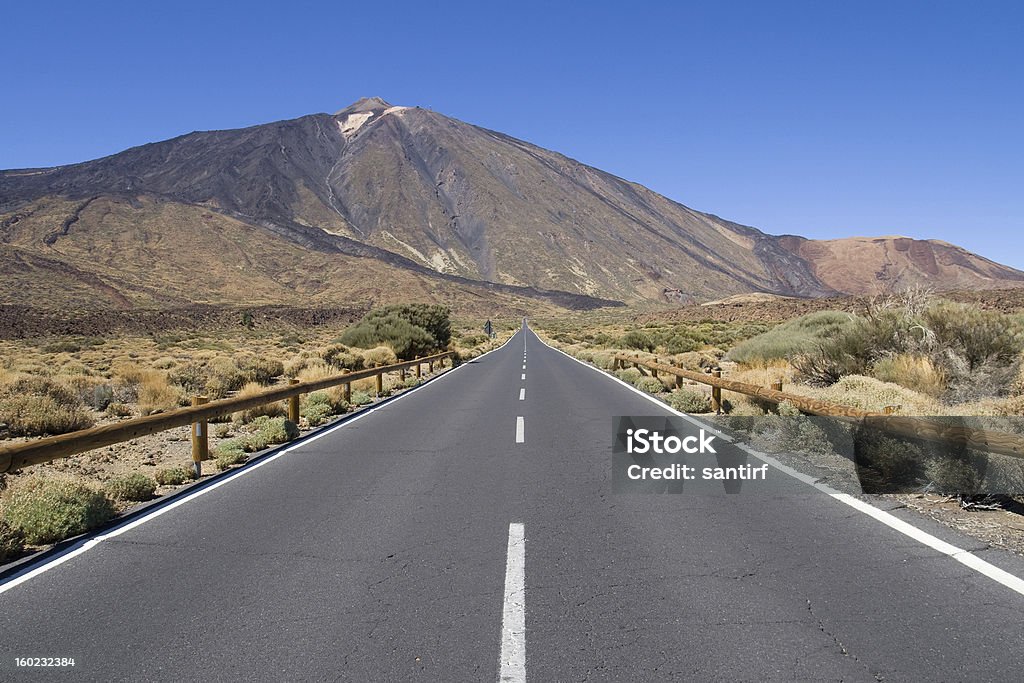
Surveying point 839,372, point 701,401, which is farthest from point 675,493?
point 839,372

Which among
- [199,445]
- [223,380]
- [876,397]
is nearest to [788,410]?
[876,397]

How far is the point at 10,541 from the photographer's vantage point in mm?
5402

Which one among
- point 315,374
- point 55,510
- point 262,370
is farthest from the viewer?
point 262,370

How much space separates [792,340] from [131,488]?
64.4ft

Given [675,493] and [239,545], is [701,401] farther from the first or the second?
[239,545]

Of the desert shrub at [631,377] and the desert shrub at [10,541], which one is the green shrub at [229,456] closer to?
the desert shrub at [10,541]

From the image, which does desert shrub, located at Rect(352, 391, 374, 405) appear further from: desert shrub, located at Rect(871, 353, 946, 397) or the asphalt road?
desert shrub, located at Rect(871, 353, 946, 397)

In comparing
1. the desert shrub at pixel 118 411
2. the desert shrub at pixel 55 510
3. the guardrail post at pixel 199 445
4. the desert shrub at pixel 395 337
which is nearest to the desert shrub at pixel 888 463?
the desert shrub at pixel 55 510

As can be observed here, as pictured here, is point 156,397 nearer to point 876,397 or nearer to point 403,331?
point 876,397

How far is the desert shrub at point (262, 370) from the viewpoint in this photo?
22906 mm

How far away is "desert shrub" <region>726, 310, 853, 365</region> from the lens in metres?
20.0

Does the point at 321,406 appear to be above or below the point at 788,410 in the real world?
below

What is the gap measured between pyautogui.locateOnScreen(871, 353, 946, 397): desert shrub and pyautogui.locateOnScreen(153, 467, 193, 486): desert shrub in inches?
478

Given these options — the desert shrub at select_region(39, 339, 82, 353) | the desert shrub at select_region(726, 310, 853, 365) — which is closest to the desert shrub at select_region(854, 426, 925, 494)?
the desert shrub at select_region(726, 310, 853, 365)
